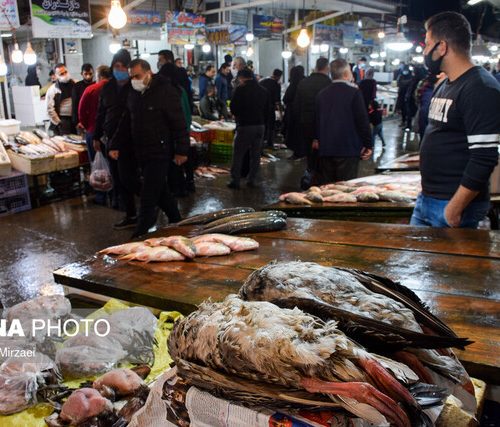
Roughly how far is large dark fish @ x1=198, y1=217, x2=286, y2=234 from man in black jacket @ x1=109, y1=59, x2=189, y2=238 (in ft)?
8.97

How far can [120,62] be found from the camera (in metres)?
7.16

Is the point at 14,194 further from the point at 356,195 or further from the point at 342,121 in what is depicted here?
the point at 356,195

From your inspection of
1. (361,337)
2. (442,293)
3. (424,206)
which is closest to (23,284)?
(424,206)

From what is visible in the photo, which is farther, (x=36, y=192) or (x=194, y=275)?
(x=36, y=192)

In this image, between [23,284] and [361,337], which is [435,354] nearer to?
[361,337]

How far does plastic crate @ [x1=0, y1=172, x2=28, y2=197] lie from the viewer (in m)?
8.08

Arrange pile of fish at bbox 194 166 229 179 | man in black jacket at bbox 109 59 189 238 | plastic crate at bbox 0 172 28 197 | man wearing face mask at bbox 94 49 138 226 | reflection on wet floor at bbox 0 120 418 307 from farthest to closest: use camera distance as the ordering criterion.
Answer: pile of fish at bbox 194 166 229 179
plastic crate at bbox 0 172 28 197
man wearing face mask at bbox 94 49 138 226
man in black jacket at bbox 109 59 189 238
reflection on wet floor at bbox 0 120 418 307

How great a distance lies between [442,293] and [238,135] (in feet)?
25.7

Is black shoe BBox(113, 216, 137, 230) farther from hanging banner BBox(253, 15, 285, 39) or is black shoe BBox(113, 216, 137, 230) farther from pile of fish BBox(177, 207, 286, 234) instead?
hanging banner BBox(253, 15, 285, 39)

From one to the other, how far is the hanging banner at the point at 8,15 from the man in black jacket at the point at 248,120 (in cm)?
428

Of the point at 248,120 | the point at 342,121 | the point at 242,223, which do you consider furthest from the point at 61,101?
the point at 242,223

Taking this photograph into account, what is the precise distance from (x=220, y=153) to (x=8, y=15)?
18.2ft

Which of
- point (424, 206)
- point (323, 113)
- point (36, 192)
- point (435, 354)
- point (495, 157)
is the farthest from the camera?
point (36, 192)

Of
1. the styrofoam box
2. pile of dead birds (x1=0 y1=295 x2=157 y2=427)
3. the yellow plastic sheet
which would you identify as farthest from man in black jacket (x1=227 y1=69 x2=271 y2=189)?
pile of dead birds (x1=0 y1=295 x2=157 y2=427)
